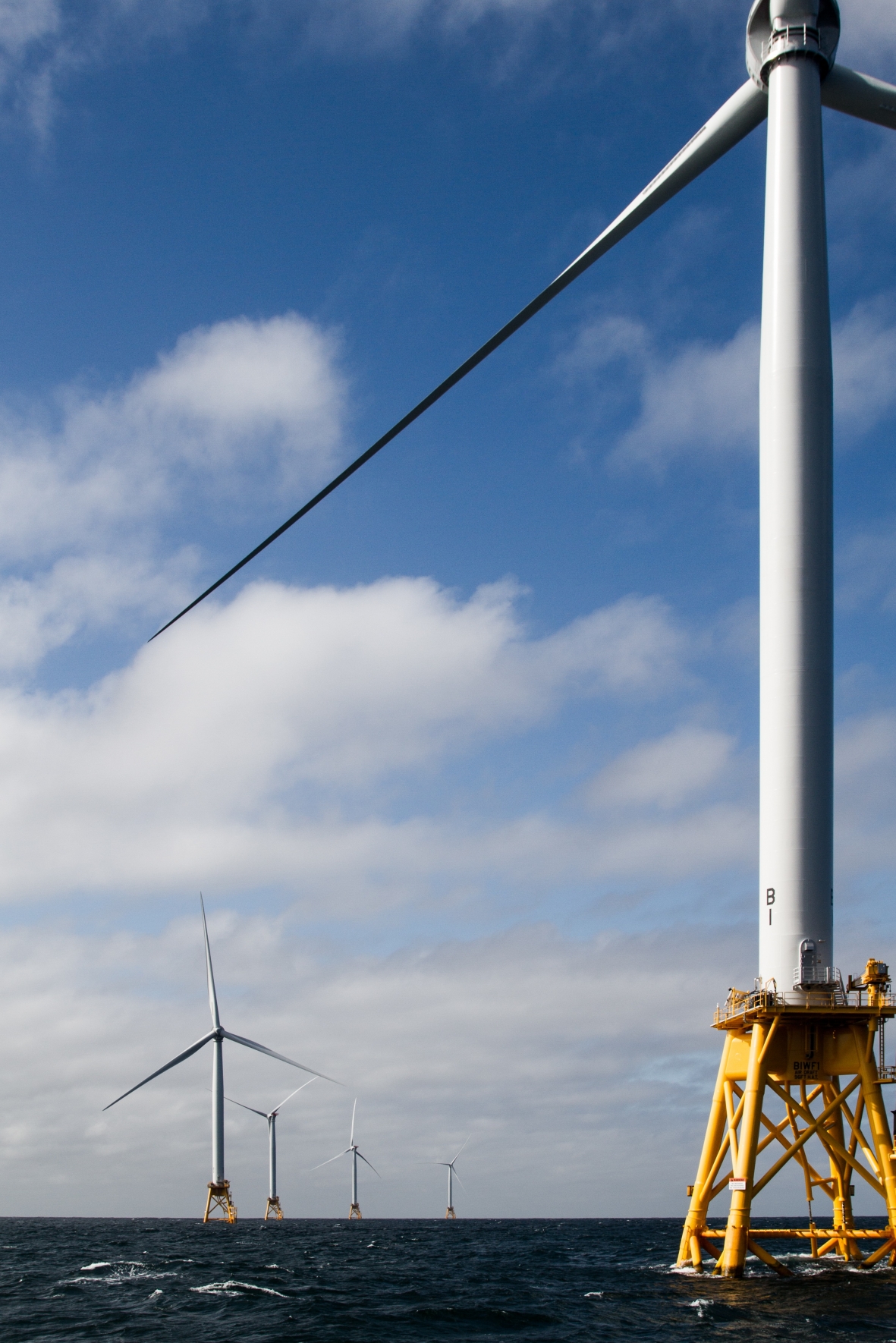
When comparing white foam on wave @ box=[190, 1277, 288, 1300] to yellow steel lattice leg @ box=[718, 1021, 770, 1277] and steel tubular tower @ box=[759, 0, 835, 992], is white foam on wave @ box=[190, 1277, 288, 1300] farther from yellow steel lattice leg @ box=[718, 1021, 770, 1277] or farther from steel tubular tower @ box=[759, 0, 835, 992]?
steel tubular tower @ box=[759, 0, 835, 992]

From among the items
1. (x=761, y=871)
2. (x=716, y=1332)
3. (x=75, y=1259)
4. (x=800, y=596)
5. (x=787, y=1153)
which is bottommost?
(x=75, y=1259)

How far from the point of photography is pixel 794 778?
46.7 m

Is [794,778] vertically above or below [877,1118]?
above

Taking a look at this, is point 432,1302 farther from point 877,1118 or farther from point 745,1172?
point 877,1118

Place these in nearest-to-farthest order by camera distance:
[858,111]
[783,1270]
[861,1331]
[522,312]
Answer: [861,1331]
[783,1270]
[522,312]
[858,111]

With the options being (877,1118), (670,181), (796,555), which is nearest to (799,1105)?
(877,1118)

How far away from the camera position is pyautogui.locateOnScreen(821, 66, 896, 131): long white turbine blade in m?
56.3

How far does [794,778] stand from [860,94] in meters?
36.6

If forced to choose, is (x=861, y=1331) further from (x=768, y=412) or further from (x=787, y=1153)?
(x=768, y=412)

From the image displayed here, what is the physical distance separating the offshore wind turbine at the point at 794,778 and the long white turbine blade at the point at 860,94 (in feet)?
8.48

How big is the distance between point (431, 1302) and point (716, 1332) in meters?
18.3

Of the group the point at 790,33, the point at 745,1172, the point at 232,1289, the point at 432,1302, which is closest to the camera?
the point at 745,1172

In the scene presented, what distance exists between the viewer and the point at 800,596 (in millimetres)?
48219

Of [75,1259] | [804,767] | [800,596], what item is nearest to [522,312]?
[800,596]
